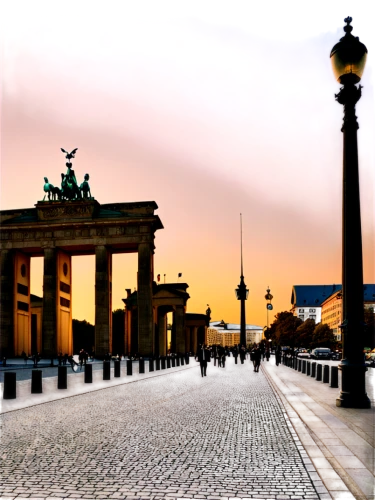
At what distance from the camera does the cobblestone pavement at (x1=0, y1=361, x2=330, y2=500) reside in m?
7.46

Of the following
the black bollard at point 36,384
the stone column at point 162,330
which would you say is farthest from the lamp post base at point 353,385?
the stone column at point 162,330

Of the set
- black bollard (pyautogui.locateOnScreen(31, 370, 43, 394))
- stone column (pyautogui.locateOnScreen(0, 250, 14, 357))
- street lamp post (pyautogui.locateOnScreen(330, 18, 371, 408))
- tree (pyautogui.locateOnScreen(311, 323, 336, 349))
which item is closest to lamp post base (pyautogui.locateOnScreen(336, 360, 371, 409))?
street lamp post (pyautogui.locateOnScreen(330, 18, 371, 408))

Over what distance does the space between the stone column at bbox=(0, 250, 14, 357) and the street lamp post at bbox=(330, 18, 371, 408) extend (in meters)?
71.3

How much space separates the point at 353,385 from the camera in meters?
15.5

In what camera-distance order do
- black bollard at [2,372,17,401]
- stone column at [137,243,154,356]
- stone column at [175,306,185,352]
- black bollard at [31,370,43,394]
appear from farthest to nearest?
stone column at [175,306,185,352] → stone column at [137,243,154,356] → black bollard at [31,370,43,394] → black bollard at [2,372,17,401]

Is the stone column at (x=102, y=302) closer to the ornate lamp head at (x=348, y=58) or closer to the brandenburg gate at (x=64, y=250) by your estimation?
the brandenburg gate at (x=64, y=250)

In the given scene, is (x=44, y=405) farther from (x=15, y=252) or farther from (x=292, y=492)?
(x=15, y=252)

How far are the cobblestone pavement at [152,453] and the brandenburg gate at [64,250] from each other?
6671 cm

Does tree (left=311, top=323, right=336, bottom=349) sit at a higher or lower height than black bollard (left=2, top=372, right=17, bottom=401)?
lower

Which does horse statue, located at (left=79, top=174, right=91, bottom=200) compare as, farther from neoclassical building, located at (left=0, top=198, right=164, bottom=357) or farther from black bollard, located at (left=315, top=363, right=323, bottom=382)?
black bollard, located at (left=315, top=363, right=323, bottom=382)

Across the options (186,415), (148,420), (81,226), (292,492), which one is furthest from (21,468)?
(81,226)

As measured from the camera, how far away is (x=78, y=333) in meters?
153

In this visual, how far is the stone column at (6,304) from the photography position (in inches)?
3223

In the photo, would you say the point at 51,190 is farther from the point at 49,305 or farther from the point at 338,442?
the point at 338,442
